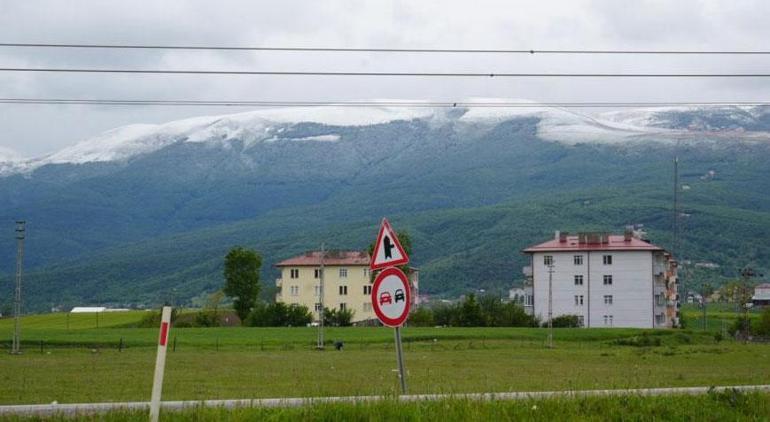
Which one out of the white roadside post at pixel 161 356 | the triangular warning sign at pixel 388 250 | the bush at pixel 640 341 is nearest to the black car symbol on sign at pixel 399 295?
the triangular warning sign at pixel 388 250

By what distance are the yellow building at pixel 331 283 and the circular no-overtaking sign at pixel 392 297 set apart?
425 feet

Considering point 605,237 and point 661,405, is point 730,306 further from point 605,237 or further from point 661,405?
point 661,405

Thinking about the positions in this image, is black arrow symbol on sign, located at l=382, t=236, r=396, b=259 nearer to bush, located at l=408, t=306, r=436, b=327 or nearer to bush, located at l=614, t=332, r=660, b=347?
bush, located at l=614, t=332, r=660, b=347

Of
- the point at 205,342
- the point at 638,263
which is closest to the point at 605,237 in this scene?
the point at 638,263

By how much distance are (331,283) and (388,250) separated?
133 m

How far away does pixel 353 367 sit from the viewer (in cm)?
→ 4691

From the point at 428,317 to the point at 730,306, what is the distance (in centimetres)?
8751

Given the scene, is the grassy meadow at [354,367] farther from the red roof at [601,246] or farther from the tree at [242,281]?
the tree at [242,281]

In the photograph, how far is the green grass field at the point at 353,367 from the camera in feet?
98.9

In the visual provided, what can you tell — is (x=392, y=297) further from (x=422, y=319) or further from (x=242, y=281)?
(x=242, y=281)

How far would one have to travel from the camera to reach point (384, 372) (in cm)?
4169

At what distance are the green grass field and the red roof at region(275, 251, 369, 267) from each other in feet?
172

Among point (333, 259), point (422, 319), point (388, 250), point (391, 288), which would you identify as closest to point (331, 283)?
point (333, 259)

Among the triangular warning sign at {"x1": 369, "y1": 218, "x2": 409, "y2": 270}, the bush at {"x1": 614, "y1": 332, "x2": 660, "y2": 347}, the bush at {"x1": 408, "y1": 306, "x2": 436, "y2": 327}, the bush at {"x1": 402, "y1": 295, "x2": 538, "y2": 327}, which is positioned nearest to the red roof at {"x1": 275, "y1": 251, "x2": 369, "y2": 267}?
the bush at {"x1": 408, "y1": 306, "x2": 436, "y2": 327}
